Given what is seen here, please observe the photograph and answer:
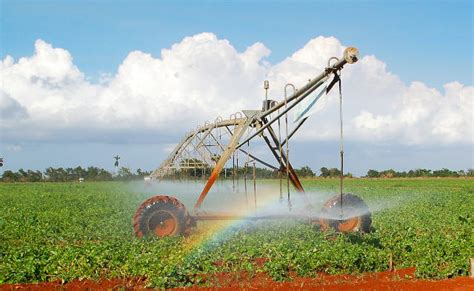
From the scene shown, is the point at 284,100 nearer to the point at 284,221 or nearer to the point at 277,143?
the point at 277,143

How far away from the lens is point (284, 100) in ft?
43.3

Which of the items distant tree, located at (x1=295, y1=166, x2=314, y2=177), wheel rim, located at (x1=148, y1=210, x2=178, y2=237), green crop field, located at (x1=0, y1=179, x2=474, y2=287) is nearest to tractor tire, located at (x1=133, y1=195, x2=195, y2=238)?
wheel rim, located at (x1=148, y1=210, x2=178, y2=237)

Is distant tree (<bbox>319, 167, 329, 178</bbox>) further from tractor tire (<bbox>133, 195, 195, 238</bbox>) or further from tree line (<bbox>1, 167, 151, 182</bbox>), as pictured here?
tractor tire (<bbox>133, 195, 195, 238</bbox>)

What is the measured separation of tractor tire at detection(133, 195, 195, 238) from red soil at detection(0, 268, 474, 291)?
3.90 m

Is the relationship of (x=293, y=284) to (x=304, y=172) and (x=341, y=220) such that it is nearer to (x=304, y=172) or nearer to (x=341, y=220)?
(x=341, y=220)

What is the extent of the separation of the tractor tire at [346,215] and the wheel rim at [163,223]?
3.77m

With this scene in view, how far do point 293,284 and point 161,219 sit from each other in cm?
523

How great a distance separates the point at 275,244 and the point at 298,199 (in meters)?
3.08

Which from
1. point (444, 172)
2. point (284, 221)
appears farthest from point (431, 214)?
point (444, 172)

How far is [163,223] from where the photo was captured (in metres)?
13.9

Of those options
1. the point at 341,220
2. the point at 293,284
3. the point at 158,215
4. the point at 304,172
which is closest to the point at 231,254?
the point at 293,284

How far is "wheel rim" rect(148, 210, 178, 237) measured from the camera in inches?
545

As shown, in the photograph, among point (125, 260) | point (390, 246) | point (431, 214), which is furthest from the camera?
point (431, 214)

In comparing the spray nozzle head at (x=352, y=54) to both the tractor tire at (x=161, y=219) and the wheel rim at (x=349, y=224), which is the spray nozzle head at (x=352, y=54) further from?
the tractor tire at (x=161, y=219)
